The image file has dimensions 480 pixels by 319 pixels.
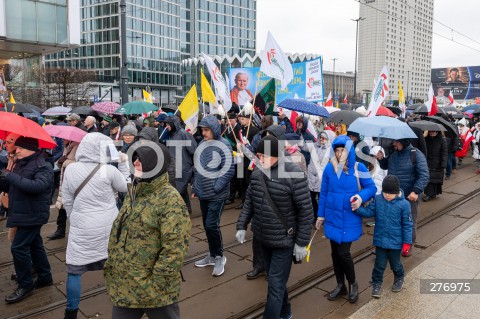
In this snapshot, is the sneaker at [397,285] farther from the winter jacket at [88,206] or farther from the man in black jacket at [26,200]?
the man in black jacket at [26,200]

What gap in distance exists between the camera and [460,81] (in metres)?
65.4

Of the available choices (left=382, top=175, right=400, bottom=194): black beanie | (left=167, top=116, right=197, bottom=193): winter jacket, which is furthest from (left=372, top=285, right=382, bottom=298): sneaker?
(left=167, top=116, right=197, bottom=193): winter jacket

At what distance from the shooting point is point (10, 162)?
456 centimetres

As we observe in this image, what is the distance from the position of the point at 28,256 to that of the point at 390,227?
3.92 metres

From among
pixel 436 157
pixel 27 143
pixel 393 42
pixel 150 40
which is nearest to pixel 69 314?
pixel 27 143

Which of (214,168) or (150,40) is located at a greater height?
(150,40)

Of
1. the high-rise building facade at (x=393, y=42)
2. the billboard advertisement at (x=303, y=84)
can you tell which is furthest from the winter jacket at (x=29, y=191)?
the high-rise building facade at (x=393, y=42)

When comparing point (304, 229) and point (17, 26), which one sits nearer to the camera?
point (304, 229)

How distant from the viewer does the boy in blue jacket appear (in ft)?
14.6

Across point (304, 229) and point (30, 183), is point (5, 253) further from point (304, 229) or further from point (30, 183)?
point (304, 229)

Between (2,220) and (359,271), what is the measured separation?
6248 mm

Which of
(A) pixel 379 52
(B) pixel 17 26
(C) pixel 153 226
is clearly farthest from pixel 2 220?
(A) pixel 379 52

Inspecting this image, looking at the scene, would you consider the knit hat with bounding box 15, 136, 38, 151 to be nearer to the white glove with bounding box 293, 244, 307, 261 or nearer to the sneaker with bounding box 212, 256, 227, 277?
the sneaker with bounding box 212, 256, 227, 277

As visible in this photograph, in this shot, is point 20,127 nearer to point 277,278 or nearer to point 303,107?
point 277,278
